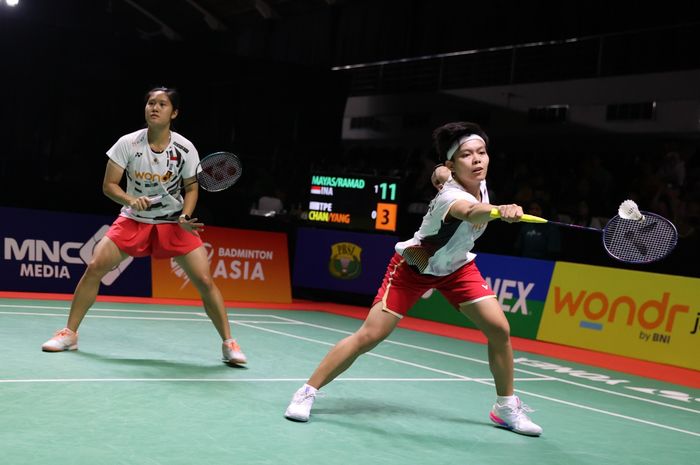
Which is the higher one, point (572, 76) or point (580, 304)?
point (572, 76)

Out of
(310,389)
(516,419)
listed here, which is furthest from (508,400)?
(310,389)

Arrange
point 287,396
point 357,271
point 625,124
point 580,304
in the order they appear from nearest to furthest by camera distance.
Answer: point 287,396
point 580,304
point 357,271
point 625,124

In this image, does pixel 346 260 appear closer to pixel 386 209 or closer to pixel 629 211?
pixel 386 209

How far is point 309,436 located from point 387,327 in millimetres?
757

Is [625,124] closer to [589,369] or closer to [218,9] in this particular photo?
[589,369]

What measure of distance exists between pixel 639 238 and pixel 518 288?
537 centimetres

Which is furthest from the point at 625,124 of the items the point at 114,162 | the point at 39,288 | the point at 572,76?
the point at 114,162

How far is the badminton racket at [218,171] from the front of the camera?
6.13 m

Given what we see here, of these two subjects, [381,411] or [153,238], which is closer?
[381,411]

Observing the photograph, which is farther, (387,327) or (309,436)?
(387,327)

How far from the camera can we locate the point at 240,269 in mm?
11078

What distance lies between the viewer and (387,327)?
4676 millimetres

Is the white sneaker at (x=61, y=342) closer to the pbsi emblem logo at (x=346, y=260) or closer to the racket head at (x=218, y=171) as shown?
the racket head at (x=218, y=171)

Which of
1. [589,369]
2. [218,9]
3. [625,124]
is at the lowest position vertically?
[589,369]
